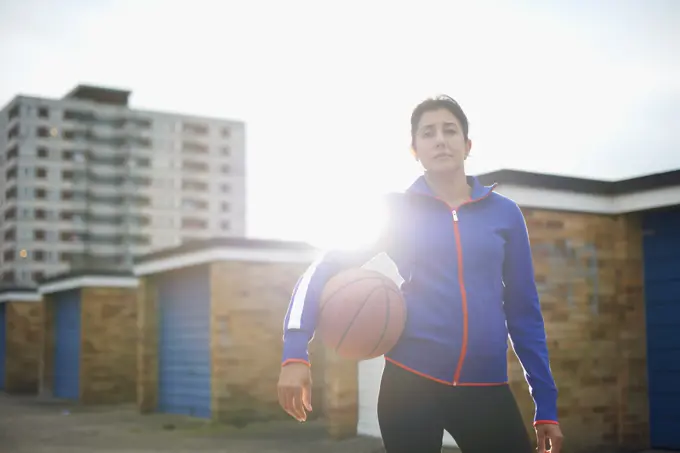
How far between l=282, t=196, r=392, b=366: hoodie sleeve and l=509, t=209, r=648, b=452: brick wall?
8.41 m

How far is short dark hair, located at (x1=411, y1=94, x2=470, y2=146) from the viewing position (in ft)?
11.5

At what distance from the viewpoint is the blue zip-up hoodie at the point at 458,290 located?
3.29m

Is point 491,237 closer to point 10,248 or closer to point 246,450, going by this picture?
point 246,450

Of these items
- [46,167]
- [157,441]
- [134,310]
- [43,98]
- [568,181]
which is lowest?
[157,441]

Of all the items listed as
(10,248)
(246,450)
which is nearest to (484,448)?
(246,450)

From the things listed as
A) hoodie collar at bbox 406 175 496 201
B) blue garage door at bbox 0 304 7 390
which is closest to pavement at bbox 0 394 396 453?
hoodie collar at bbox 406 175 496 201

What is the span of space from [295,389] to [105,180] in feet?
322

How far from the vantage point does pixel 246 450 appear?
14.0 m

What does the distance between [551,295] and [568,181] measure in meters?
1.62

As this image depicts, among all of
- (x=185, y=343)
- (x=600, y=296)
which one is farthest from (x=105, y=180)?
(x=600, y=296)

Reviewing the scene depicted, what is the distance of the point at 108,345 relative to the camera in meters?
25.6

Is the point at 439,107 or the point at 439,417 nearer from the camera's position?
the point at 439,417

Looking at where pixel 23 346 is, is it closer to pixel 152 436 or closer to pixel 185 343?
pixel 185 343

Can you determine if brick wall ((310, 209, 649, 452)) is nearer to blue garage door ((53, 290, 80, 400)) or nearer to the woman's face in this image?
the woman's face
